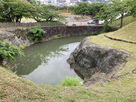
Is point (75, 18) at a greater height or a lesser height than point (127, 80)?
greater

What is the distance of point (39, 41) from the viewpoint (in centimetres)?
2484

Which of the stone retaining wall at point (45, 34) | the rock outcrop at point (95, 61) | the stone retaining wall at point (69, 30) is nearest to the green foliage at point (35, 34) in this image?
the stone retaining wall at point (45, 34)

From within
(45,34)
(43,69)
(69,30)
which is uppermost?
(69,30)

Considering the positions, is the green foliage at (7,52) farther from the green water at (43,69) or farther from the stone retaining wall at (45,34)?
the stone retaining wall at (45,34)

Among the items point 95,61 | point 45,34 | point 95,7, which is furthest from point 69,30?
point 95,61

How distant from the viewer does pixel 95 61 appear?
11992 millimetres

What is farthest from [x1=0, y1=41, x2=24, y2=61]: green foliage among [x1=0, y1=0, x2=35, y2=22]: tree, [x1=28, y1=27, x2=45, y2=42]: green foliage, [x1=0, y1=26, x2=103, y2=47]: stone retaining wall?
[x1=0, y1=0, x2=35, y2=22]: tree

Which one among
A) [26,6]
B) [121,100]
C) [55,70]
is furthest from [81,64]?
[26,6]

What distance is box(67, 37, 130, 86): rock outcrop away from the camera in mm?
9648

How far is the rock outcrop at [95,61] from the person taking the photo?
9648 mm

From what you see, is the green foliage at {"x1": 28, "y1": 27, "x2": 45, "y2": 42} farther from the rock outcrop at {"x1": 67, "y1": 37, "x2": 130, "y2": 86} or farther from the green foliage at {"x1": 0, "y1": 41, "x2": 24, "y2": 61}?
the green foliage at {"x1": 0, "y1": 41, "x2": 24, "y2": 61}

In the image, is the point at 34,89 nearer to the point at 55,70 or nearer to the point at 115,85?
the point at 115,85

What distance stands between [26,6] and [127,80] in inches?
869

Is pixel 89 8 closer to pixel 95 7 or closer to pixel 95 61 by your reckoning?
pixel 95 7
